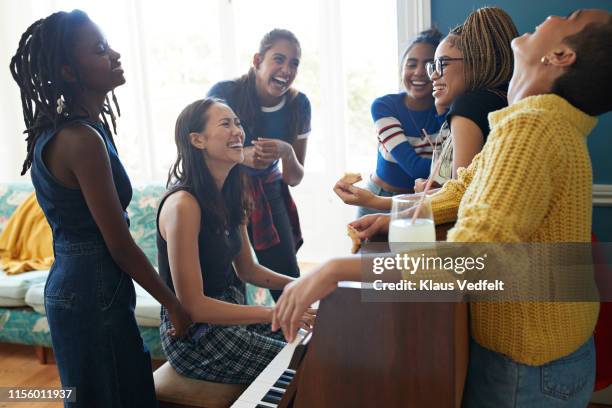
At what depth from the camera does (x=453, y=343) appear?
82 cm

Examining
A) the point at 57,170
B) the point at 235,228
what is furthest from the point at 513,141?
the point at 235,228

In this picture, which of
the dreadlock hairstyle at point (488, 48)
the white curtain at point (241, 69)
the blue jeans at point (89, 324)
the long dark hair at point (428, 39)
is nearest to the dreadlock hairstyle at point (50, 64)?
the blue jeans at point (89, 324)

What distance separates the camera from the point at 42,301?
9.47ft

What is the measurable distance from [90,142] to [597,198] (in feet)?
6.30

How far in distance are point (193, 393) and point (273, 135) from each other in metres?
1.32

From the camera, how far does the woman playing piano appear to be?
170 centimetres

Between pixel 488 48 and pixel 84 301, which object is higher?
pixel 488 48

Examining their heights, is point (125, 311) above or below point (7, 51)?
below

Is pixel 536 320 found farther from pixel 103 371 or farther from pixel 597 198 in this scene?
pixel 597 198

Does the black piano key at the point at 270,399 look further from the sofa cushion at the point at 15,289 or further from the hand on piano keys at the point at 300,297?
the sofa cushion at the point at 15,289

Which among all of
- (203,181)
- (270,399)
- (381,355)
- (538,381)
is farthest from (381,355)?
(203,181)

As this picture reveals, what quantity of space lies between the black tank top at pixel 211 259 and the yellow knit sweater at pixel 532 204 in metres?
1.05

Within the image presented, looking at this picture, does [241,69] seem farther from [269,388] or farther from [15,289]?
[269,388]

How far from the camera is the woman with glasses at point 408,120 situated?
2064 mm
